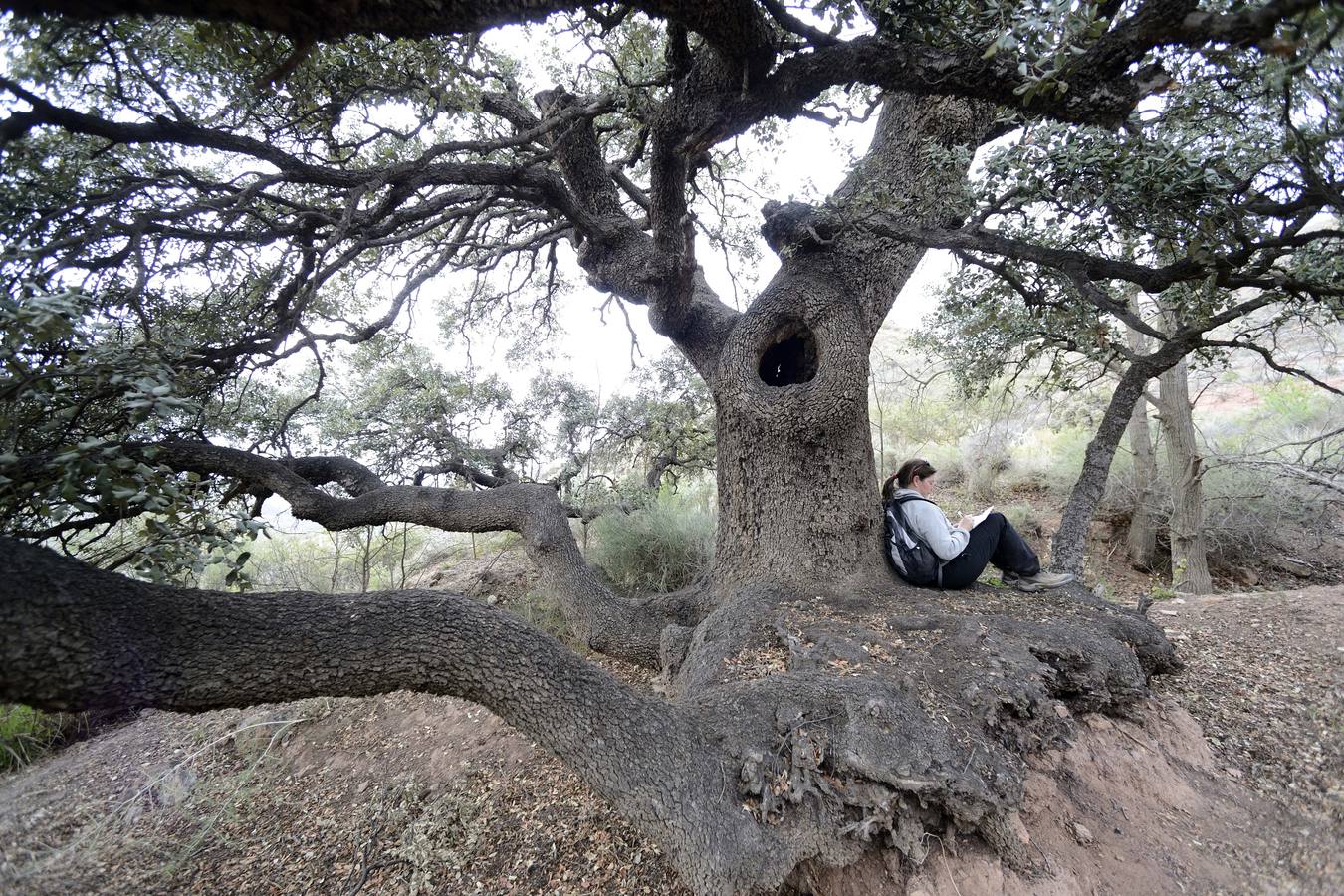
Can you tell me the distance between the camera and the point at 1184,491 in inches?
217

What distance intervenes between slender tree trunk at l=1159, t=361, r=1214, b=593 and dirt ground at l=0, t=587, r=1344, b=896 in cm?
210

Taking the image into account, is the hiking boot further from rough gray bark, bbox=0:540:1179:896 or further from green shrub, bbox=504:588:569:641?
green shrub, bbox=504:588:569:641

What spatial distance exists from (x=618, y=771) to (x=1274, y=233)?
144 inches

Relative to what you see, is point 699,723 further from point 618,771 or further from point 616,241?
point 616,241

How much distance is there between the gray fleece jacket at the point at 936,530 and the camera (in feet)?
10.6

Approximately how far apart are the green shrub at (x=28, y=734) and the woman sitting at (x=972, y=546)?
5.73m

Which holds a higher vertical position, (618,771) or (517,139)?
(517,139)

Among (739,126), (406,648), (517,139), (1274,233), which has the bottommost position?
(406,648)

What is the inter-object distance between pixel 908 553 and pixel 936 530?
256mm

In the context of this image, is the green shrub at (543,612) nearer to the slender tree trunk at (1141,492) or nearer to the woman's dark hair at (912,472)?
the woman's dark hair at (912,472)

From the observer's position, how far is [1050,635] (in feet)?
8.95

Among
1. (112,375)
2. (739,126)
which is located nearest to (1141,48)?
(739,126)

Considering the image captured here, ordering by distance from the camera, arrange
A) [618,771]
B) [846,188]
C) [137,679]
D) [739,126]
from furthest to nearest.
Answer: [846,188] < [739,126] < [618,771] < [137,679]

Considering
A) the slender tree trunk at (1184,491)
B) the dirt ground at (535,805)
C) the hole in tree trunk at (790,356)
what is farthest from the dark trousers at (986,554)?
the slender tree trunk at (1184,491)
